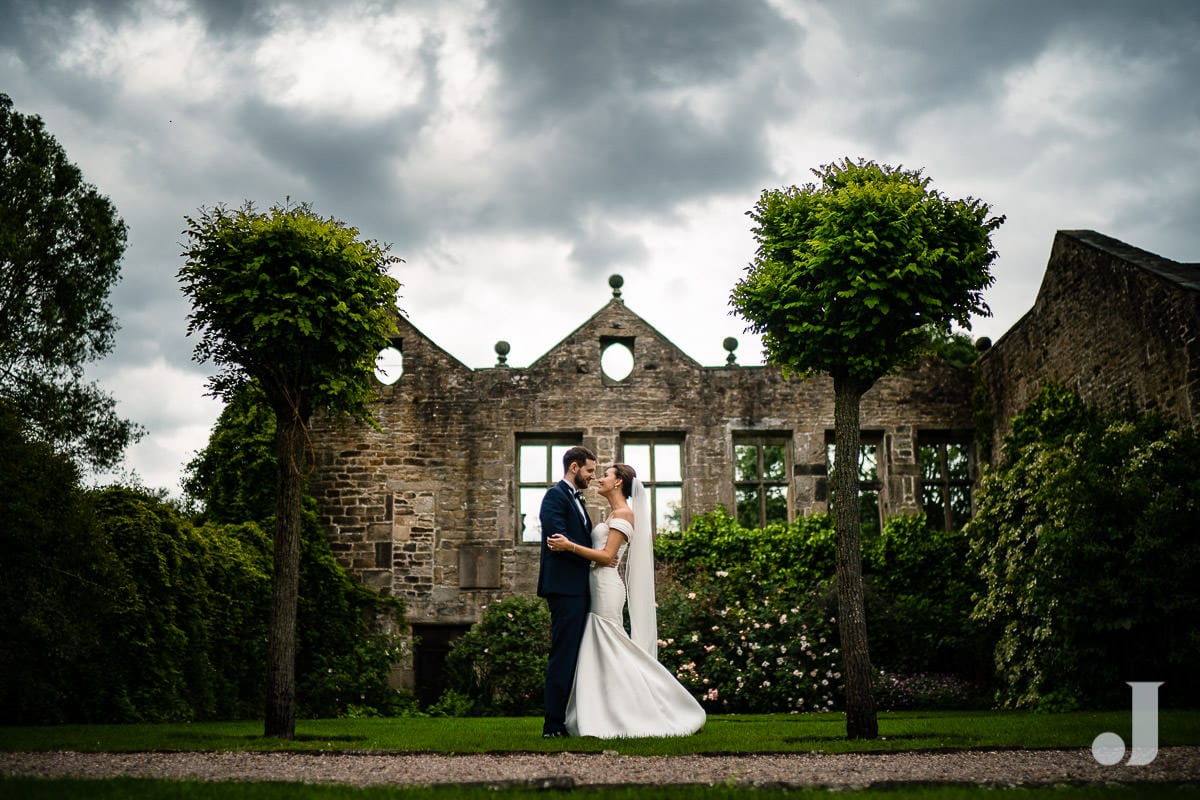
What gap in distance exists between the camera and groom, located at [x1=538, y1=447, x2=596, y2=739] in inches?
317

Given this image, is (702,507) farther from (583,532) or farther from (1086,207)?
(1086,207)

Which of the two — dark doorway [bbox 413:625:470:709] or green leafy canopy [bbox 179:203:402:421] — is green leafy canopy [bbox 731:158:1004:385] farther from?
dark doorway [bbox 413:625:470:709]

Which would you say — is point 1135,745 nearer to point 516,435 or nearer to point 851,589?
point 851,589

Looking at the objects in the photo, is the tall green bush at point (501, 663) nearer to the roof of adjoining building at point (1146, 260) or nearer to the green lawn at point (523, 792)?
the roof of adjoining building at point (1146, 260)

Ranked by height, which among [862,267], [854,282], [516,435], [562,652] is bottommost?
[562,652]

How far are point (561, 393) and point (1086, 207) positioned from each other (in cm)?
1208

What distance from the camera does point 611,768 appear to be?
5.47 metres

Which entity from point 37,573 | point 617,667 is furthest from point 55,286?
point 617,667

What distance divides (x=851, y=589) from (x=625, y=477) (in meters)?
1.98

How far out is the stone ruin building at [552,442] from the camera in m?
17.2

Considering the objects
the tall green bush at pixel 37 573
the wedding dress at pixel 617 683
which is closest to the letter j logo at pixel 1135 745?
the wedding dress at pixel 617 683

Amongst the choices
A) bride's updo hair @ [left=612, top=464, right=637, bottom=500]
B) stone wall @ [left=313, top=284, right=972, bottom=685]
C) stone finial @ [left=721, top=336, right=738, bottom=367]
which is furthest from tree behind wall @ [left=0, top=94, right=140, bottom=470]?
bride's updo hair @ [left=612, top=464, right=637, bottom=500]

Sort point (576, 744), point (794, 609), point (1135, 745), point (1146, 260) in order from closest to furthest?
point (1135, 745) → point (576, 744) → point (1146, 260) → point (794, 609)

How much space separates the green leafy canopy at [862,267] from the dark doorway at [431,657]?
396 inches
